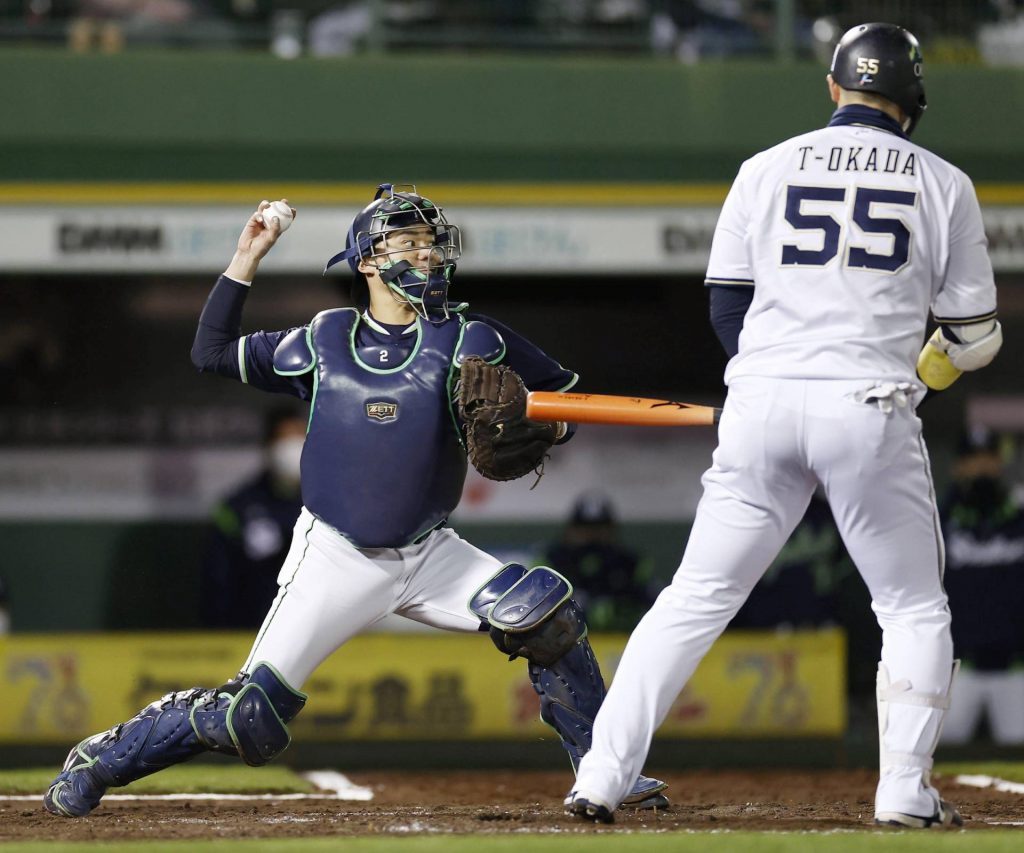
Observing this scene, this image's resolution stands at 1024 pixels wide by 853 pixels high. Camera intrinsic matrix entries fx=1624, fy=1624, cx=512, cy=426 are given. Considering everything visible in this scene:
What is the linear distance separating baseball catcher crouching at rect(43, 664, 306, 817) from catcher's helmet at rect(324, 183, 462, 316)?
3.53 ft

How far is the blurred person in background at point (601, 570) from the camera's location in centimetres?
884

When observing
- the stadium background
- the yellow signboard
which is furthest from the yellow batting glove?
the stadium background

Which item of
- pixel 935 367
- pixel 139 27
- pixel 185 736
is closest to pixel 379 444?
pixel 185 736

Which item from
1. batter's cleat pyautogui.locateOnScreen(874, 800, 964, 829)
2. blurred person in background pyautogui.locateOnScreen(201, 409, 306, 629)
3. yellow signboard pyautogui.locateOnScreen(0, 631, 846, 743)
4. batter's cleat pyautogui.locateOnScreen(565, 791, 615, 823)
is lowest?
yellow signboard pyautogui.locateOnScreen(0, 631, 846, 743)

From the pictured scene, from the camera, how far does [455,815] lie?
449 centimetres

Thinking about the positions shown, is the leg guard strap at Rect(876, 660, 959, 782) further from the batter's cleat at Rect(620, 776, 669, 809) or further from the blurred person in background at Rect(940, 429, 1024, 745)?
the blurred person in background at Rect(940, 429, 1024, 745)

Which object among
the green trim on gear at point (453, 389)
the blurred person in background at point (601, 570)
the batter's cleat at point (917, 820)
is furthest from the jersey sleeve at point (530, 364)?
the blurred person in background at point (601, 570)

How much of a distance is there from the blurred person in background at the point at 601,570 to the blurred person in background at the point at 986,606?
5.46 ft

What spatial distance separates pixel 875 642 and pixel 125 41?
5.71 meters

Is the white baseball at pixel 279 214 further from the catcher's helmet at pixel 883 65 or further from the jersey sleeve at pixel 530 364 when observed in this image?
the catcher's helmet at pixel 883 65

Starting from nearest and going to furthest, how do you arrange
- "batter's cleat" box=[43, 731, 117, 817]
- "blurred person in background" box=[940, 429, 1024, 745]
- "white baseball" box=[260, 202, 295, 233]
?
"batter's cleat" box=[43, 731, 117, 817] < "white baseball" box=[260, 202, 295, 233] < "blurred person in background" box=[940, 429, 1024, 745]

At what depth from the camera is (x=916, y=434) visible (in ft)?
12.5

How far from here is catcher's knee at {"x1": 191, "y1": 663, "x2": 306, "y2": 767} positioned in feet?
13.7

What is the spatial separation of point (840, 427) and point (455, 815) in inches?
62.8
